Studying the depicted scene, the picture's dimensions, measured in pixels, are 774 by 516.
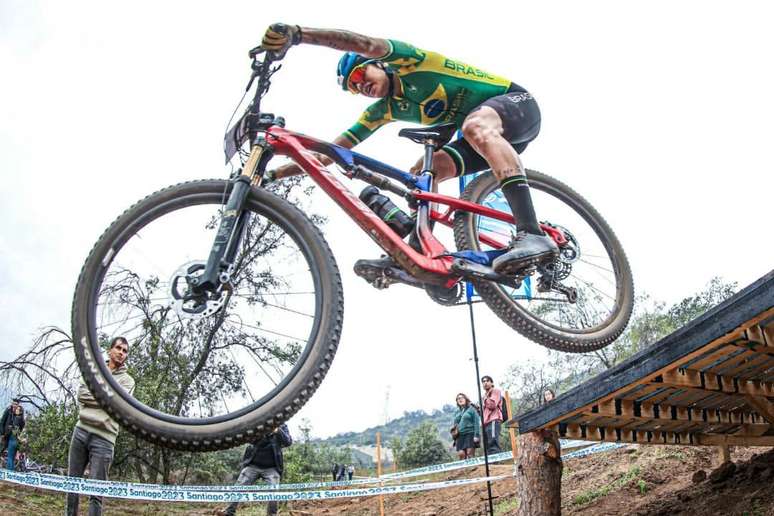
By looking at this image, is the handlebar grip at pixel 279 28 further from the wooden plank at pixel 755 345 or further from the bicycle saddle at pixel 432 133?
the wooden plank at pixel 755 345

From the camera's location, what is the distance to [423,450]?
78.3ft

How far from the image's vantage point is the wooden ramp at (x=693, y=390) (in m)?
4.08

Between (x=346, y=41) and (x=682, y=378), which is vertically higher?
(x=346, y=41)

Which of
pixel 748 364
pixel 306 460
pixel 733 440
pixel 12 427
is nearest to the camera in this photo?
pixel 748 364

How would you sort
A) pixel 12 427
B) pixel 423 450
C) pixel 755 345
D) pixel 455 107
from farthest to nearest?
pixel 423 450, pixel 12 427, pixel 755 345, pixel 455 107

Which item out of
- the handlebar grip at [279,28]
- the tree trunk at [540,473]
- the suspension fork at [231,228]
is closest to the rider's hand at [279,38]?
the handlebar grip at [279,28]

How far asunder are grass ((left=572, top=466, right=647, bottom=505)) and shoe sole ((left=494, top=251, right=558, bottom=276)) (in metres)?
5.59

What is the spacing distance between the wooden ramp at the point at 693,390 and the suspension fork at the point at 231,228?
9.97 ft

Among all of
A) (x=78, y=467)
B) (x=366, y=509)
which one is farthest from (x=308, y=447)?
(x=78, y=467)

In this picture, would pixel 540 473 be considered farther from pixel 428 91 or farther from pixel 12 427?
pixel 12 427

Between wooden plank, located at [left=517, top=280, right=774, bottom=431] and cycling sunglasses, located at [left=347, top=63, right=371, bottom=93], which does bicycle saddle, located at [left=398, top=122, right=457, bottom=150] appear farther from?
wooden plank, located at [left=517, top=280, right=774, bottom=431]

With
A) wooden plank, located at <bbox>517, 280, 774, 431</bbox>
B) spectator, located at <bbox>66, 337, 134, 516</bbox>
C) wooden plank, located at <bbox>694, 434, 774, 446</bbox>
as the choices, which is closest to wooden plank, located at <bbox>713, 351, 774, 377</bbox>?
wooden plank, located at <bbox>517, 280, 774, 431</bbox>

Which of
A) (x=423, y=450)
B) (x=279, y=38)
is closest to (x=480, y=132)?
(x=279, y=38)

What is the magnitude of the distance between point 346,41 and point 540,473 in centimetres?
454
